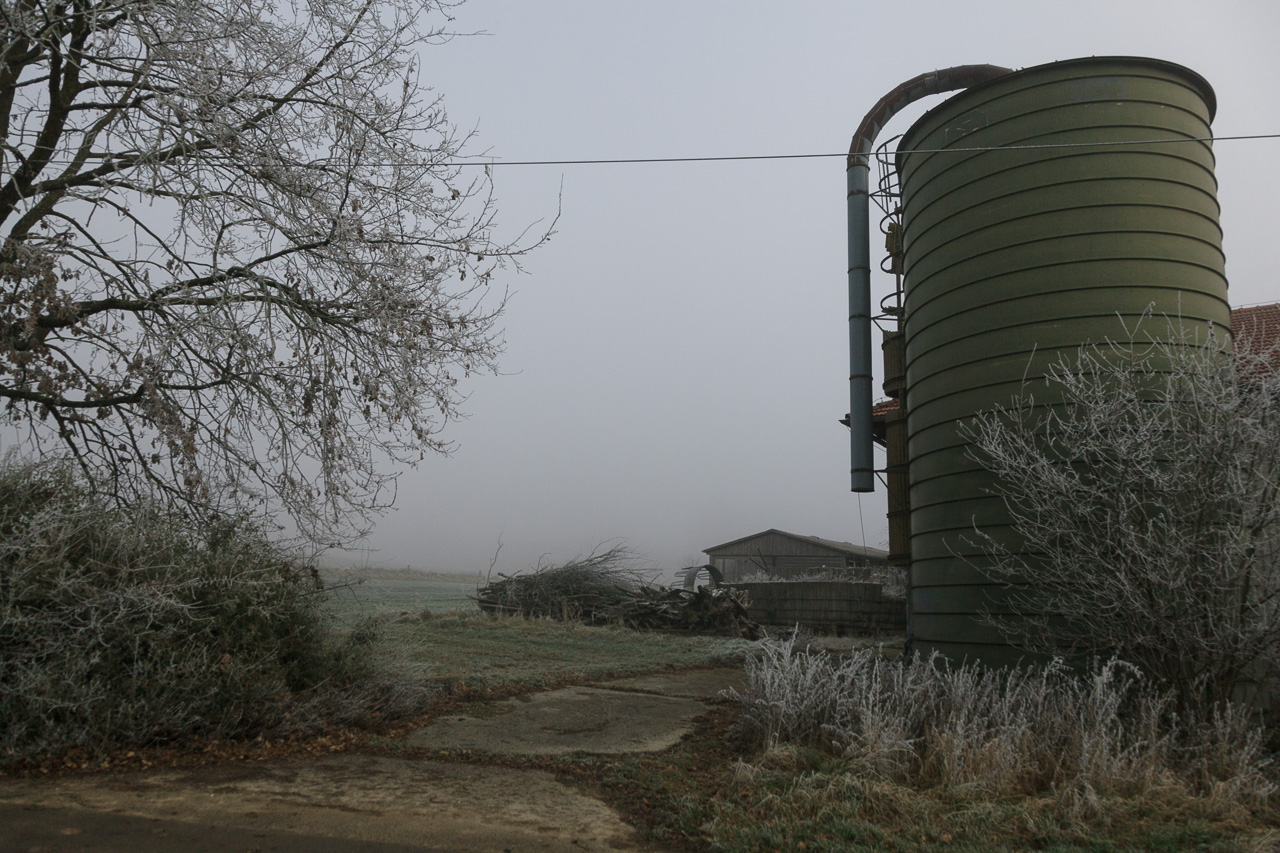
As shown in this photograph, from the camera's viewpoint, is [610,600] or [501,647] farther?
[610,600]

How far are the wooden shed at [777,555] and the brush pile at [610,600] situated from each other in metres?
13.0

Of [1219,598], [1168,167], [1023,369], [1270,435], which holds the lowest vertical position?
Result: [1219,598]

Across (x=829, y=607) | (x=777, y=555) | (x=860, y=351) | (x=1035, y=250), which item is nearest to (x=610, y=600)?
(x=829, y=607)

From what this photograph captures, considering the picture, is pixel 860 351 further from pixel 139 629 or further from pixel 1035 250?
pixel 139 629

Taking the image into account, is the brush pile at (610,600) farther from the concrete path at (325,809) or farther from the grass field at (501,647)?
the concrete path at (325,809)

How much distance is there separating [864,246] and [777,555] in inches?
935

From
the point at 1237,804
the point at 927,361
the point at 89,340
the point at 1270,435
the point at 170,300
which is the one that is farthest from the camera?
the point at 927,361

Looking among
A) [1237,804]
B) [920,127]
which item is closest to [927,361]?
[920,127]

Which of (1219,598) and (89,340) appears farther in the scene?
(89,340)

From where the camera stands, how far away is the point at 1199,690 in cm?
476

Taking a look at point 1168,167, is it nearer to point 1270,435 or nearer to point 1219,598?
point 1270,435

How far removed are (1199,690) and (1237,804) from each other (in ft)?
3.67

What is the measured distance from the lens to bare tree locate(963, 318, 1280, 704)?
4.66 m

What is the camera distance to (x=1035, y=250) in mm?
6359
